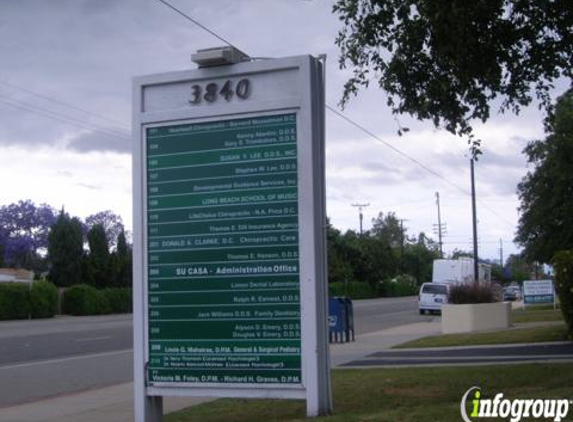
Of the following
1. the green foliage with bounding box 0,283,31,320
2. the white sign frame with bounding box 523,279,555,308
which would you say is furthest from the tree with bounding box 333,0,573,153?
the green foliage with bounding box 0,283,31,320

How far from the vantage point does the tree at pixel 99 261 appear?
62350mm

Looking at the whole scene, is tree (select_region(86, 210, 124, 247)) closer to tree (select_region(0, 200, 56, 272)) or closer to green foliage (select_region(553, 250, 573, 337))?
tree (select_region(0, 200, 56, 272))

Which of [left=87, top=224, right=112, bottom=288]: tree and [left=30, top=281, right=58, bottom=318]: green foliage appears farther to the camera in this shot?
[left=87, top=224, right=112, bottom=288]: tree

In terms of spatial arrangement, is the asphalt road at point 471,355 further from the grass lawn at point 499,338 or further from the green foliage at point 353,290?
the green foliage at point 353,290

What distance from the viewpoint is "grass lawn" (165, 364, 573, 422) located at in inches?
345

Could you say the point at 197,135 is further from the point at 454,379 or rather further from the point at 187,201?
the point at 454,379

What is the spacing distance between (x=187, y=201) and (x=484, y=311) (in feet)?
59.6

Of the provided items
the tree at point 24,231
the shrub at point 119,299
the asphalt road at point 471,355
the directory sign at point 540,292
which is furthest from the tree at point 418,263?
the asphalt road at point 471,355

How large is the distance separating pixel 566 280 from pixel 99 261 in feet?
161

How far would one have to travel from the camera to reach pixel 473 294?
26.4 m

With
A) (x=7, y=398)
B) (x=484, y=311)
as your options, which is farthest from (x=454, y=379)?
(x=484, y=311)

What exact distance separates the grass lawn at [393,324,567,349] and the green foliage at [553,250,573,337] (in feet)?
5.16

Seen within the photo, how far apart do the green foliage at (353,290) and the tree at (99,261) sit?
63.4ft

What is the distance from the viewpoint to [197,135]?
9352 mm
